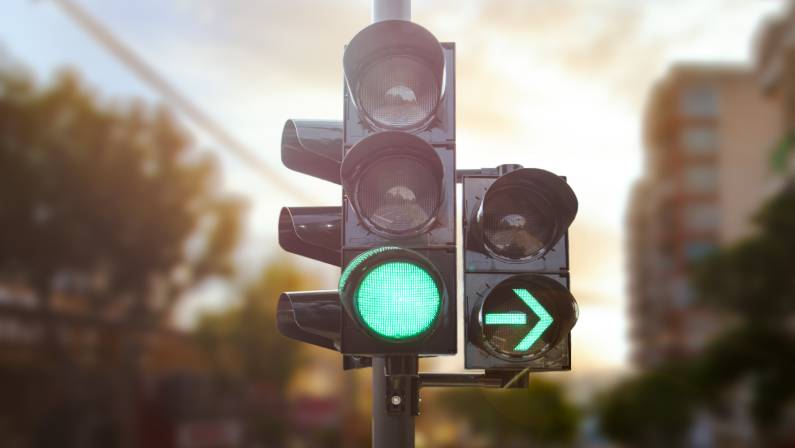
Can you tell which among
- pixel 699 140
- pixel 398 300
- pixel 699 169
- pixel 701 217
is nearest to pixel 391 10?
pixel 398 300

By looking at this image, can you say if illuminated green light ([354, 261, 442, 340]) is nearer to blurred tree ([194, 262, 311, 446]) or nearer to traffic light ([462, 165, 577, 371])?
traffic light ([462, 165, 577, 371])

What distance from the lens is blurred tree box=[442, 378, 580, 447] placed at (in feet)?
319

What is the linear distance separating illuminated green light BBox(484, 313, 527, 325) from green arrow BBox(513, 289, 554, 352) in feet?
Result: 0.16

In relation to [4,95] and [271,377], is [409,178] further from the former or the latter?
[271,377]

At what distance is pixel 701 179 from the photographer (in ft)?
256

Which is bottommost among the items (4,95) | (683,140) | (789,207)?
(789,207)

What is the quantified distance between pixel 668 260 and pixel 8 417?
217 ft

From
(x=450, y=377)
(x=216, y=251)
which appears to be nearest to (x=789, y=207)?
(x=216, y=251)

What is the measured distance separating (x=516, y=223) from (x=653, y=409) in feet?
229

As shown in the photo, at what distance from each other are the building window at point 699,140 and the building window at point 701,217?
458cm

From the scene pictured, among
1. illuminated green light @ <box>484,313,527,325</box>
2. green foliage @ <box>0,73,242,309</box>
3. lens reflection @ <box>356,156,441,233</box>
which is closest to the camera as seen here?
lens reflection @ <box>356,156,441,233</box>

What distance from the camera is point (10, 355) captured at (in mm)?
27688

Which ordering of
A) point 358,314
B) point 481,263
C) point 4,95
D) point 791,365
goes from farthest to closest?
point 791,365, point 4,95, point 481,263, point 358,314

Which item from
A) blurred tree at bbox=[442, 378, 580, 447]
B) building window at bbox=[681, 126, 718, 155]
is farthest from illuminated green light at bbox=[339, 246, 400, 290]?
blurred tree at bbox=[442, 378, 580, 447]
